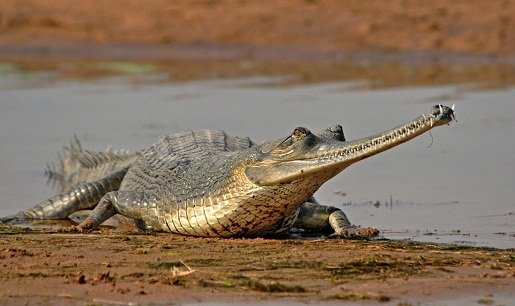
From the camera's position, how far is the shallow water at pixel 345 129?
7293 mm

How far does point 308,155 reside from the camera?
569cm

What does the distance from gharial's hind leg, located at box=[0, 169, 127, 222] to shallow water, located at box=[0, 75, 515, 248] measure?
232mm

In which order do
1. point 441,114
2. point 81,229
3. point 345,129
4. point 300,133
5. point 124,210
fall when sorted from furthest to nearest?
point 345,129, point 124,210, point 81,229, point 300,133, point 441,114

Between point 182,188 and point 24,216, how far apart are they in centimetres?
129

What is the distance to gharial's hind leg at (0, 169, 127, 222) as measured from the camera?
752 centimetres

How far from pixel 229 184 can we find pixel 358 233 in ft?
2.54

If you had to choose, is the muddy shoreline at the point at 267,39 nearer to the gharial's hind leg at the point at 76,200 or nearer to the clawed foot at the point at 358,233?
the gharial's hind leg at the point at 76,200

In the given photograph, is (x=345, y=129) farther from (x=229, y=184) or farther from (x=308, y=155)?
(x=308, y=155)

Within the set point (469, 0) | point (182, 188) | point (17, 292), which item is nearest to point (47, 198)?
point (182, 188)

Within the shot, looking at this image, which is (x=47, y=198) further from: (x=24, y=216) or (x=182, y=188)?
(x=182, y=188)

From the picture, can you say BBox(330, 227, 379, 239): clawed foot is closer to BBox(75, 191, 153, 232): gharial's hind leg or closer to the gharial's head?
the gharial's head

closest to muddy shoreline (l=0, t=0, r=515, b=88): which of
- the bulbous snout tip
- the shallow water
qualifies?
the shallow water

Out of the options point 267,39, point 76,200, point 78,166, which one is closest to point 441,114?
point 76,200

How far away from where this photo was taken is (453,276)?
16.3ft
